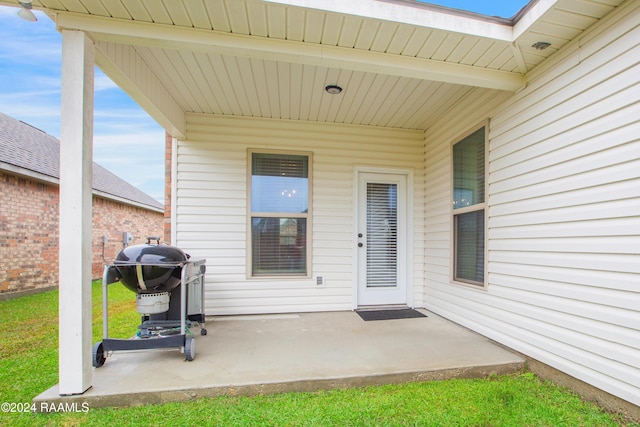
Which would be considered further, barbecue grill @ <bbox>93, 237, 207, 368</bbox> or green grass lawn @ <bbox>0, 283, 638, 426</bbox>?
barbecue grill @ <bbox>93, 237, 207, 368</bbox>

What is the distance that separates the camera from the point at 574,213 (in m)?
2.22

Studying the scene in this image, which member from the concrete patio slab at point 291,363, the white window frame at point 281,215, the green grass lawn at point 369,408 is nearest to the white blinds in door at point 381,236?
the white window frame at point 281,215

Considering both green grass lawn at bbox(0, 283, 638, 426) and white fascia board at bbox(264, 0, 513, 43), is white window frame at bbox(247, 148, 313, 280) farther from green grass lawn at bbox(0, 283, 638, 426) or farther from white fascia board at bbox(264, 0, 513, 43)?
white fascia board at bbox(264, 0, 513, 43)

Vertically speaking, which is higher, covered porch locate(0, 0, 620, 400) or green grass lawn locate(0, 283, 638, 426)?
covered porch locate(0, 0, 620, 400)

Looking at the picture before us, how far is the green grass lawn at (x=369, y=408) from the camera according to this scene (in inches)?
72.7

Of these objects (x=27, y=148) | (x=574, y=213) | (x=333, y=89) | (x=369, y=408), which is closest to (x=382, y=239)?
(x=333, y=89)

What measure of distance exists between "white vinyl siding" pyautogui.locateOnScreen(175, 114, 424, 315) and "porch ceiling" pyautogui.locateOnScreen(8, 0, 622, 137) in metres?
0.89

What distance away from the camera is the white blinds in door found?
14.4ft

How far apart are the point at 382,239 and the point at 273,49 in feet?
9.97

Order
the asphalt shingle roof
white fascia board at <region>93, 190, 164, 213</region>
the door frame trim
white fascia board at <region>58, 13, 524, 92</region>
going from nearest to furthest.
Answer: white fascia board at <region>58, 13, 524, 92</region>, the door frame trim, the asphalt shingle roof, white fascia board at <region>93, 190, 164, 213</region>

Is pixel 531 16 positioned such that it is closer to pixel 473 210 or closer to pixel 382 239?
pixel 473 210

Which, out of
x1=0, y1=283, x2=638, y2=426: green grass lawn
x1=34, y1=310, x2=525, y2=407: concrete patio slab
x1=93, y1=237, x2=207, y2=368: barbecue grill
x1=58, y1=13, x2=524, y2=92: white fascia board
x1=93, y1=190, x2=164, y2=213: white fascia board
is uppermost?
x1=58, y1=13, x2=524, y2=92: white fascia board

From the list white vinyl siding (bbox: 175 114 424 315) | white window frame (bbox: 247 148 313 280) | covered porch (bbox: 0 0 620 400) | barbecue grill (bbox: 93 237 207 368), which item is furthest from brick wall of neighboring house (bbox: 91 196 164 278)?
barbecue grill (bbox: 93 237 207 368)

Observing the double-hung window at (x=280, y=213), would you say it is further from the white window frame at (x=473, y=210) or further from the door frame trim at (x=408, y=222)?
the white window frame at (x=473, y=210)
